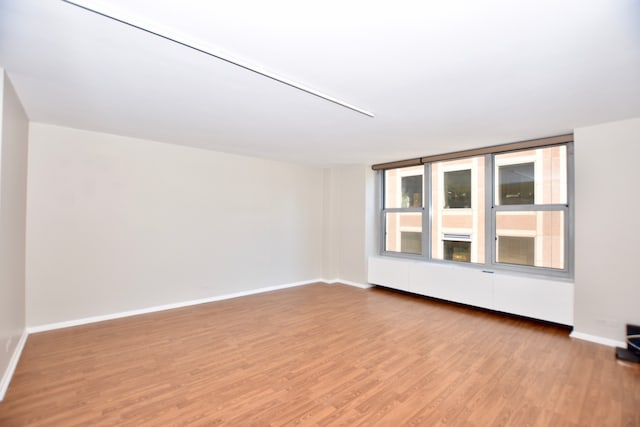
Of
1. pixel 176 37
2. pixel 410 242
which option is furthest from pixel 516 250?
pixel 176 37

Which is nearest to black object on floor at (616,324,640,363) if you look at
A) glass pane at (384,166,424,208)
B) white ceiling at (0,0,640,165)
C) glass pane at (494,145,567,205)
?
glass pane at (494,145,567,205)

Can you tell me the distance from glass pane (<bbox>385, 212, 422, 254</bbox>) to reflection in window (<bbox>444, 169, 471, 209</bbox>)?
0.64m

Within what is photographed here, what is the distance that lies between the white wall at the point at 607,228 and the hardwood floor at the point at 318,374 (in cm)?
45

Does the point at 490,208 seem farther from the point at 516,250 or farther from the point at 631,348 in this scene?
the point at 631,348

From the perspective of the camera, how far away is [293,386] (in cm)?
247

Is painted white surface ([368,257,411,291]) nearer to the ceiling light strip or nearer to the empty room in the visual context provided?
the empty room

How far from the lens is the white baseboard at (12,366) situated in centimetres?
233

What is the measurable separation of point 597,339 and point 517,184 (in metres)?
2.22

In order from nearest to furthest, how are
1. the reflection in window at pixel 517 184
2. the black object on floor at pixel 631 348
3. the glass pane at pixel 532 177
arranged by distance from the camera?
1. the black object on floor at pixel 631 348
2. the glass pane at pixel 532 177
3. the reflection in window at pixel 517 184

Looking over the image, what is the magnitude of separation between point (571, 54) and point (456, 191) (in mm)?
3405

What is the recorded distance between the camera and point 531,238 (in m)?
4.36

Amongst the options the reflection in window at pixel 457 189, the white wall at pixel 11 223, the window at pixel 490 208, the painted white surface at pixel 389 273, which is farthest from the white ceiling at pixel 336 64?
the painted white surface at pixel 389 273

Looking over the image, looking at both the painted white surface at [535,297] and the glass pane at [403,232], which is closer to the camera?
the painted white surface at [535,297]

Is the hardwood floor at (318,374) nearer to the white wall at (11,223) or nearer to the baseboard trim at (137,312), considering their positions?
the baseboard trim at (137,312)
